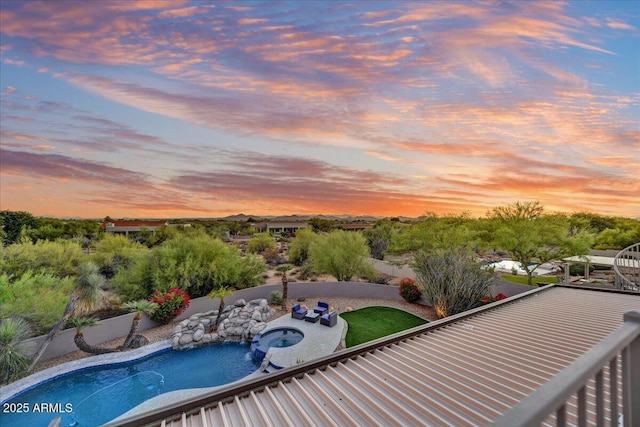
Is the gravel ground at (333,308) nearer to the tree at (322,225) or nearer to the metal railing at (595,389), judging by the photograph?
the metal railing at (595,389)

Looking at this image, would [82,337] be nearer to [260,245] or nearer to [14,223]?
[260,245]

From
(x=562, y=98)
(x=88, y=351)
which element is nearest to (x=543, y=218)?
(x=562, y=98)

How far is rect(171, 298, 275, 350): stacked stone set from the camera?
10773 mm

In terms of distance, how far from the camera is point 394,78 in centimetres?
1000

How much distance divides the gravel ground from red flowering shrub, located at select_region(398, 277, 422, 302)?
1.04ft

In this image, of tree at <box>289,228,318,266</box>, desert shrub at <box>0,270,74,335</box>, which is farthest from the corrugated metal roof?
tree at <box>289,228,318,266</box>

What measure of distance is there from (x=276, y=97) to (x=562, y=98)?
9.24 metres

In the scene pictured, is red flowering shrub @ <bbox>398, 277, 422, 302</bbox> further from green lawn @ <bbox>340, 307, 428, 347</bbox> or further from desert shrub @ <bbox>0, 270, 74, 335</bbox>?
desert shrub @ <bbox>0, 270, 74, 335</bbox>

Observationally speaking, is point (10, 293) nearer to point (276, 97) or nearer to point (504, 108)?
point (276, 97)

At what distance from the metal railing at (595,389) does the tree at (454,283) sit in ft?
39.5

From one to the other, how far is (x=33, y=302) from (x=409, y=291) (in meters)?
15.0

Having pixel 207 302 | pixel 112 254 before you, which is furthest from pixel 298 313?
pixel 112 254

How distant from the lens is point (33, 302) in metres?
10.0

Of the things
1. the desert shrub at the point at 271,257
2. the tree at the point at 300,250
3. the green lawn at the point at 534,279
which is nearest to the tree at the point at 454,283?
the green lawn at the point at 534,279
